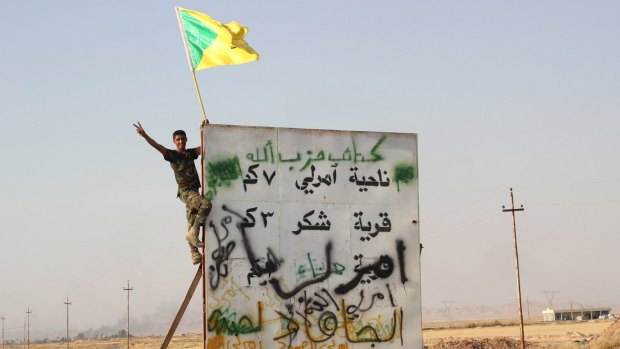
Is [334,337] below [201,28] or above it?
below

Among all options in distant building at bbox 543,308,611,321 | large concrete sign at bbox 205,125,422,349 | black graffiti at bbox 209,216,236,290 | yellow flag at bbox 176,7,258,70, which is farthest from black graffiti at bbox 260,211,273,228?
distant building at bbox 543,308,611,321

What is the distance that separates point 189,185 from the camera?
Result: 15047mm

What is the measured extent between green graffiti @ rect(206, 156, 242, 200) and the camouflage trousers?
6.3 inches

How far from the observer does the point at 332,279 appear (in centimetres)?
1537

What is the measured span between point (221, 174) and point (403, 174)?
2.99 metres

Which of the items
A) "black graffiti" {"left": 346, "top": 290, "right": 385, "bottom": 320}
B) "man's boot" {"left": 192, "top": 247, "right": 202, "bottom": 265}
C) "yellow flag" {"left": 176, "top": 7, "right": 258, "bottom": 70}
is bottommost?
"black graffiti" {"left": 346, "top": 290, "right": 385, "bottom": 320}

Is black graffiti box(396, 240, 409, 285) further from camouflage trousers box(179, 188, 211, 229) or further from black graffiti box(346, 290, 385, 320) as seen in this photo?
camouflage trousers box(179, 188, 211, 229)

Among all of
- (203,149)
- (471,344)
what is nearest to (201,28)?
(203,149)

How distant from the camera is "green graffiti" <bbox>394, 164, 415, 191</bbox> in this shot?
52.1ft

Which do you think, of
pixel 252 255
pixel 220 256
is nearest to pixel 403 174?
pixel 252 255

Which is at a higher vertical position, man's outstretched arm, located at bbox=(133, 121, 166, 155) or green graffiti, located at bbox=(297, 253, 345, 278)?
man's outstretched arm, located at bbox=(133, 121, 166, 155)

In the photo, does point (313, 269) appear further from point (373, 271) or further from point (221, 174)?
point (221, 174)

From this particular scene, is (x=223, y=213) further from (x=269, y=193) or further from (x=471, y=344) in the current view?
(x=471, y=344)

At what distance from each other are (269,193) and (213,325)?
2.14 metres
